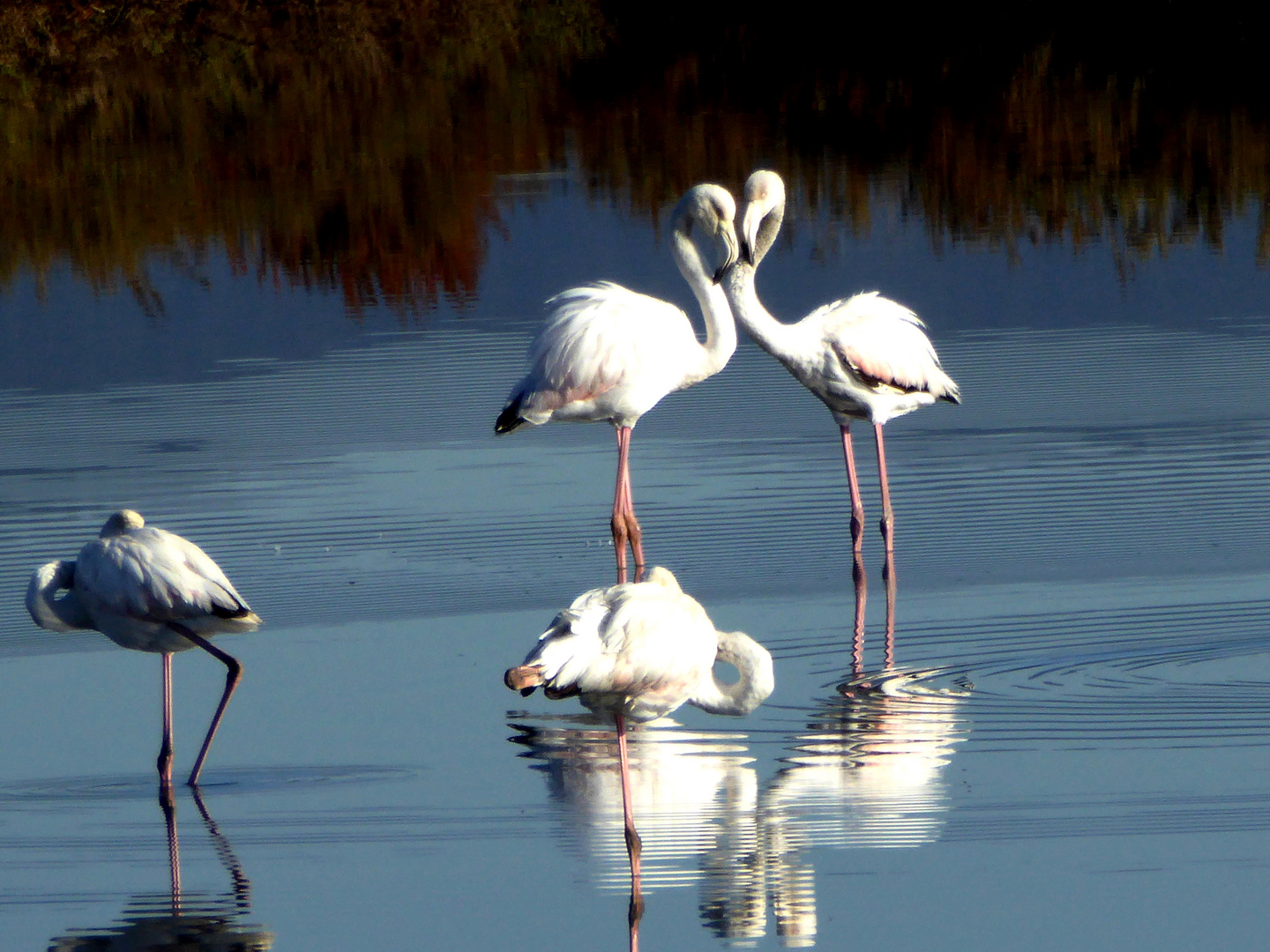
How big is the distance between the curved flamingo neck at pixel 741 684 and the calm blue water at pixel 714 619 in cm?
15

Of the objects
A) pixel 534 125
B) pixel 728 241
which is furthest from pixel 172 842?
pixel 534 125

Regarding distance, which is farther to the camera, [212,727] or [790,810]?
[212,727]

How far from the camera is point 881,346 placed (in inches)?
372

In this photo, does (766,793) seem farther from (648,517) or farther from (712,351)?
(712,351)

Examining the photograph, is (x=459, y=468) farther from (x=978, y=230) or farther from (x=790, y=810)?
(x=978, y=230)

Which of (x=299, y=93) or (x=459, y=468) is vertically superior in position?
(x=299, y=93)

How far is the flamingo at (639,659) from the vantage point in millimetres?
5566

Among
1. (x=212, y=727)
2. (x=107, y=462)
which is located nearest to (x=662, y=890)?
(x=212, y=727)

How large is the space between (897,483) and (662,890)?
4.77m

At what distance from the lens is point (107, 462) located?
34.1ft

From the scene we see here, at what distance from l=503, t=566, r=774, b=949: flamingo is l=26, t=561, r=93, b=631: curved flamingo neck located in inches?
66.0

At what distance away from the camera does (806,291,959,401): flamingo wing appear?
938 cm

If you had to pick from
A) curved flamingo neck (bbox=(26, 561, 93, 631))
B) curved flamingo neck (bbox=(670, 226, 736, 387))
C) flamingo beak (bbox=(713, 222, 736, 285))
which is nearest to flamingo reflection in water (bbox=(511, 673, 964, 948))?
curved flamingo neck (bbox=(26, 561, 93, 631))

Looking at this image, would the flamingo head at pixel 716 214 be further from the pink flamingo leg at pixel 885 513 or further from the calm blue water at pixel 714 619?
the pink flamingo leg at pixel 885 513
